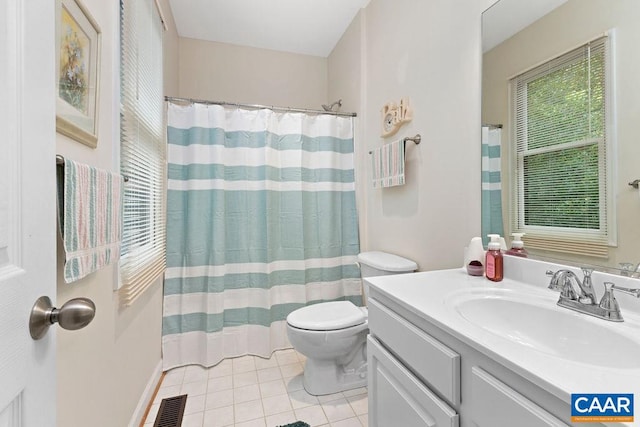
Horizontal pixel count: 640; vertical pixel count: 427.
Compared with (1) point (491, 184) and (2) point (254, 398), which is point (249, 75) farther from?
(2) point (254, 398)

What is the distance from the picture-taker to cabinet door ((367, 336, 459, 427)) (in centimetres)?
78

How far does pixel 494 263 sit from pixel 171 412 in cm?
179

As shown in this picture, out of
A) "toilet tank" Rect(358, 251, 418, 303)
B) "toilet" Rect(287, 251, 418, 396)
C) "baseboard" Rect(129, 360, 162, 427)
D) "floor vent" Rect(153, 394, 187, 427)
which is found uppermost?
"toilet tank" Rect(358, 251, 418, 303)

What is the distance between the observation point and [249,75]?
274cm

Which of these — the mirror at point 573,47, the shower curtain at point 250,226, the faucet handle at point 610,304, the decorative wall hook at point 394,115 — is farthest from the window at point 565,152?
the shower curtain at point 250,226

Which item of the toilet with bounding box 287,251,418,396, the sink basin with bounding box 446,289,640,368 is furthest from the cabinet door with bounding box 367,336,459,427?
the toilet with bounding box 287,251,418,396

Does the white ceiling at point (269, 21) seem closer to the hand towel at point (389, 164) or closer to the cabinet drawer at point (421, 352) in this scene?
the hand towel at point (389, 164)

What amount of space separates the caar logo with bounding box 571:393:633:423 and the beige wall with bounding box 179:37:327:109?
2872 mm

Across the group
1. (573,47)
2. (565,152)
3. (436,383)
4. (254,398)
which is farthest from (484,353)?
(254,398)

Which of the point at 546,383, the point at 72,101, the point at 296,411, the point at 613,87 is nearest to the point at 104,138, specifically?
the point at 72,101

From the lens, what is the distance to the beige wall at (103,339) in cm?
84

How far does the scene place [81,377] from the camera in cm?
92

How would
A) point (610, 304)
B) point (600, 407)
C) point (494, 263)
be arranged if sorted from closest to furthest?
point (600, 407), point (610, 304), point (494, 263)

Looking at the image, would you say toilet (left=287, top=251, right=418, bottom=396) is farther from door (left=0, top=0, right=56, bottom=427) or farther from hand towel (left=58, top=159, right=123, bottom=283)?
door (left=0, top=0, right=56, bottom=427)
